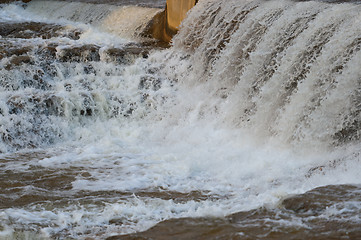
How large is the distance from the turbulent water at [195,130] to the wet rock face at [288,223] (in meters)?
0.01

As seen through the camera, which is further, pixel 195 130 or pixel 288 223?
pixel 195 130

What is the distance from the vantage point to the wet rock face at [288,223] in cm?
298

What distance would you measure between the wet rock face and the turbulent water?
0.01 meters

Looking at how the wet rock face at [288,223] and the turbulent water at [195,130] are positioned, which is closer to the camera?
the wet rock face at [288,223]

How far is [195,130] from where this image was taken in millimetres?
6691

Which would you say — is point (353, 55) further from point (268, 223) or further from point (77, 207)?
point (77, 207)

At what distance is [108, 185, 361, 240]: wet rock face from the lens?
2.98 meters

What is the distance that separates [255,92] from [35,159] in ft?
9.33

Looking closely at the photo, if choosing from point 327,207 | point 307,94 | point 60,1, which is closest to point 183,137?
point 307,94

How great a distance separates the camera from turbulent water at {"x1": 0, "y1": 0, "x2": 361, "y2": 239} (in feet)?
11.7

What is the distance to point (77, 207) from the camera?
4109 mm

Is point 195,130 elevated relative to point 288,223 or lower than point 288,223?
lower

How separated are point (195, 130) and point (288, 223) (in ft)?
11.8

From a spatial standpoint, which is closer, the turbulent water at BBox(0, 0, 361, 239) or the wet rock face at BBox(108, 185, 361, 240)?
the wet rock face at BBox(108, 185, 361, 240)
